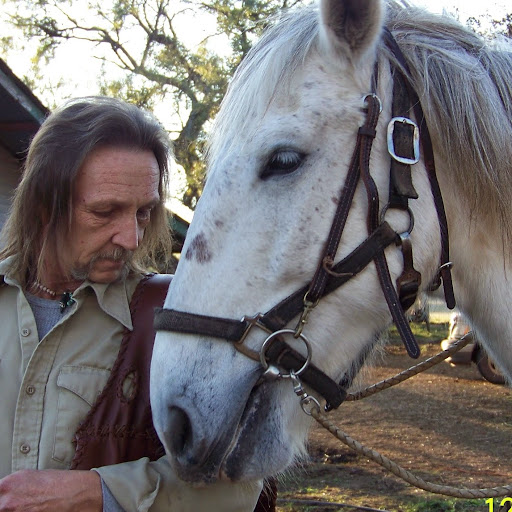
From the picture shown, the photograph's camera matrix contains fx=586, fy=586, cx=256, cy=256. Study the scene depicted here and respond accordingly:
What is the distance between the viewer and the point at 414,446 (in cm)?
627

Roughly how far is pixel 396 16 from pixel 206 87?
14728 mm

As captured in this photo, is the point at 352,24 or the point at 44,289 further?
the point at 44,289

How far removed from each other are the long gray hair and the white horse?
353 mm

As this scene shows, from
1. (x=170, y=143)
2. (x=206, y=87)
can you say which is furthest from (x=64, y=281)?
(x=206, y=87)

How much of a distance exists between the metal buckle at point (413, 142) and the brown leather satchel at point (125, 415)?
816 millimetres

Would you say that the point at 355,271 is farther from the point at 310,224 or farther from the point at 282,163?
the point at 282,163

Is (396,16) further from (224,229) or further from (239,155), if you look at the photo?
(224,229)

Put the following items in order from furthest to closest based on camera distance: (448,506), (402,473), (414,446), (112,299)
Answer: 1. (414,446)
2. (448,506)
3. (112,299)
4. (402,473)

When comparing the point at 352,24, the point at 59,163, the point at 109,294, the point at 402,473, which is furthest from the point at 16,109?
the point at 402,473

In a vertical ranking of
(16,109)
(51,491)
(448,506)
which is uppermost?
(16,109)

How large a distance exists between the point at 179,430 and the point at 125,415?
0.22 meters

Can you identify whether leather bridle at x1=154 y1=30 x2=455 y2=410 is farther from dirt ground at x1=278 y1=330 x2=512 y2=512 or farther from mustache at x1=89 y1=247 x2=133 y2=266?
dirt ground at x1=278 y1=330 x2=512 y2=512

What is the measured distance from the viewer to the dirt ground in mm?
4758

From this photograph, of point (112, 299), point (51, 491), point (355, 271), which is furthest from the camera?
point (112, 299)
